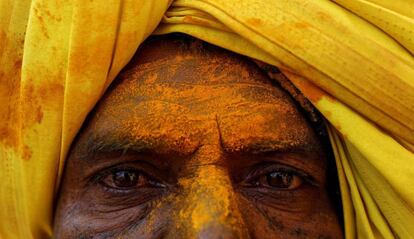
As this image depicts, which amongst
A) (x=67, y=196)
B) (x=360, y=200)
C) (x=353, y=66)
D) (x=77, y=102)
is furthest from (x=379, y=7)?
(x=67, y=196)

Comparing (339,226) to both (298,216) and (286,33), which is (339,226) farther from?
(286,33)

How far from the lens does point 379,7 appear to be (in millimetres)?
1811

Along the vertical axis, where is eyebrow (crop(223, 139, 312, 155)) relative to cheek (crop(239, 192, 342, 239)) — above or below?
above

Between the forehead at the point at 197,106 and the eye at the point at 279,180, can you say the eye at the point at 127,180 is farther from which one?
the eye at the point at 279,180

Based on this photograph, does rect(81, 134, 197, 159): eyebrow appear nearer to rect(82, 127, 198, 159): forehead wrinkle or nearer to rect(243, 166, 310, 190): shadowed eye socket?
rect(82, 127, 198, 159): forehead wrinkle

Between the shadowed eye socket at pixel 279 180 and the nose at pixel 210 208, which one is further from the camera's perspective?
the shadowed eye socket at pixel 279 180

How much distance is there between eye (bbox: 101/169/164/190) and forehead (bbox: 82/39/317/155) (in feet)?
0.33

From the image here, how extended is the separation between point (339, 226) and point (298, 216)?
122mm

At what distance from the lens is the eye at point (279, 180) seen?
6.18 ft

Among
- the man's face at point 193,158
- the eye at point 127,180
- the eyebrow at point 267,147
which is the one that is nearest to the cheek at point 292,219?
the man's face at point 193,158

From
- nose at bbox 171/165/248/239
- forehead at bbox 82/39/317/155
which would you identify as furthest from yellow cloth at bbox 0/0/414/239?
nose at bbox 171/165/248/239

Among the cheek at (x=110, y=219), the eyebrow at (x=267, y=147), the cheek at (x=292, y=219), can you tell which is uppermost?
the eyebrow at (x=267, y=147)

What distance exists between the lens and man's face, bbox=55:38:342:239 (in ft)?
5.88

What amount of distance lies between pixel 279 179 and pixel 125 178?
373 millimetres
